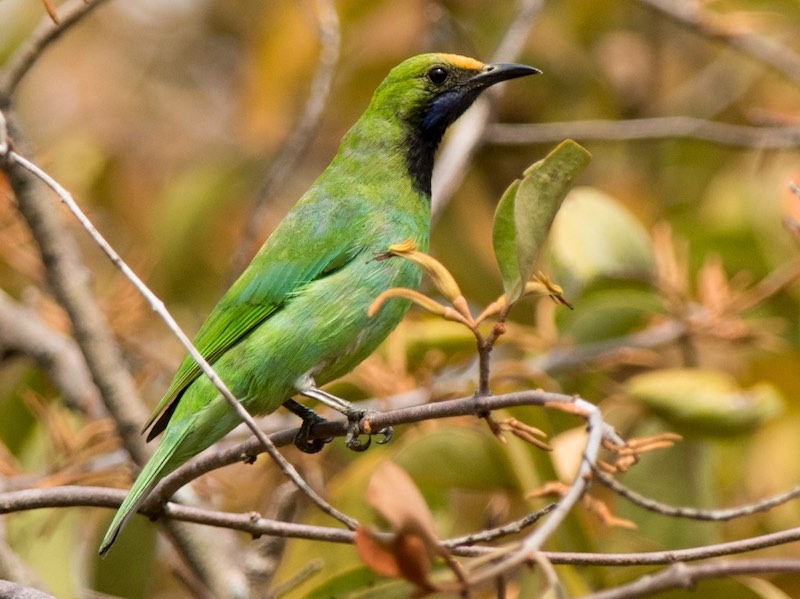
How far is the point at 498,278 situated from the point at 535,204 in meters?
2.58

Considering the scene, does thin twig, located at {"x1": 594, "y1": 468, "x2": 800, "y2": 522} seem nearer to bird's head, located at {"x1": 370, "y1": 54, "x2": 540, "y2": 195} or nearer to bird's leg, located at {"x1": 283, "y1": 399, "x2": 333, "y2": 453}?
bird's leg, located at {"x1": 283, "y1": 399, "x2": 333, "y2": 453}

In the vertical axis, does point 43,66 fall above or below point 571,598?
above

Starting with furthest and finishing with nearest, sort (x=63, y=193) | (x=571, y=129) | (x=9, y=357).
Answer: (x=571, y=129) → (x=9, y=357) → (x=63, y=193)

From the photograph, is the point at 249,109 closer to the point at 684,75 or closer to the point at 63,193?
the point at 684,75

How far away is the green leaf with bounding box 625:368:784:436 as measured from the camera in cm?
359

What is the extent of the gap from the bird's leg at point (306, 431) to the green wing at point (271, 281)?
0.27 meters

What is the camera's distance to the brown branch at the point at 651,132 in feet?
15.6

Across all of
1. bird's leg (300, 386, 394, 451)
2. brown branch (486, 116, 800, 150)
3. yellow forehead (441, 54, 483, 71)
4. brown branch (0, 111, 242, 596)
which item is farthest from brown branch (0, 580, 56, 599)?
brown branch (486, 116, 800, 150)

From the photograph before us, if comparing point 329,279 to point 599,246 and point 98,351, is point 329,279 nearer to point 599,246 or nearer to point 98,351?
point 98,351

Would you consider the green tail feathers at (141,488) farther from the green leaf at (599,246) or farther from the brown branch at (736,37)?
the brown branch at (736,37)

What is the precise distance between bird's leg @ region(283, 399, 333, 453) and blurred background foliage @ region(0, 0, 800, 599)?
0.29m

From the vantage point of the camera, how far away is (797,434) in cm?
412

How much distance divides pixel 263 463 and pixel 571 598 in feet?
5.36

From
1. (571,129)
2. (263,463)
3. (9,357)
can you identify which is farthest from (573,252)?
(9,357)
